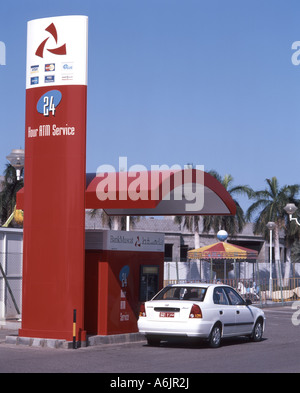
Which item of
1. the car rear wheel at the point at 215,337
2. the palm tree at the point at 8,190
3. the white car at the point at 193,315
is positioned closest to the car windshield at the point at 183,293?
the white car at the point at 193,315

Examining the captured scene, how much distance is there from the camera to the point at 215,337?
57.8ft

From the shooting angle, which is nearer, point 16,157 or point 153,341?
point 153,341

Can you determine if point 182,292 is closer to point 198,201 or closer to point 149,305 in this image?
point 149,305

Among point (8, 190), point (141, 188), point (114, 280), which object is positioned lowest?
point (114, 280)

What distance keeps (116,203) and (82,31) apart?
4.02 m

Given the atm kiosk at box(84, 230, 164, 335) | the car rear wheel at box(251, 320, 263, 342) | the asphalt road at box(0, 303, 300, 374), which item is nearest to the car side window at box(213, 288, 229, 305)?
the asphalt road at box(0, 303, 300, 374)

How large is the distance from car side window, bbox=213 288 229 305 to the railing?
1688 centimetres

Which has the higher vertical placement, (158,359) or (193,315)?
(193,315)

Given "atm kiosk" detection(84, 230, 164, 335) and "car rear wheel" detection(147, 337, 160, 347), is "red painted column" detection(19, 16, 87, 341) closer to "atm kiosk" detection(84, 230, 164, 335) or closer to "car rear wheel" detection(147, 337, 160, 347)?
"atm kiosk" detection(84, 230, 164, 335)

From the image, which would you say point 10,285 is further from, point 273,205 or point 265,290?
point 273,205

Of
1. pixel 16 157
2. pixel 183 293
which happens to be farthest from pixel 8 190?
pixel 183 293

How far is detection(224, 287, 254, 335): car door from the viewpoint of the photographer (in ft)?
61.5

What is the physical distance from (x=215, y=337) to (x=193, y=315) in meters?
0.98
